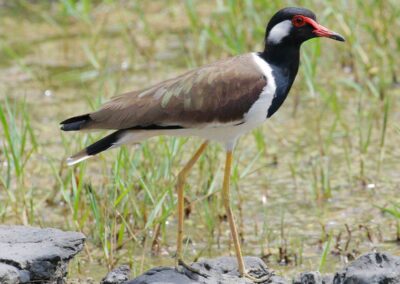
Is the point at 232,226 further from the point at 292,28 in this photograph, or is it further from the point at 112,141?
the point at 292,28

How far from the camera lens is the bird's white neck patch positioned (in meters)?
4.15

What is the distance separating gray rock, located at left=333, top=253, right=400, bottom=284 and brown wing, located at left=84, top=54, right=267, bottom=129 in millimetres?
711

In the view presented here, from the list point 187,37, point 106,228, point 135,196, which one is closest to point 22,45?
point 187,37

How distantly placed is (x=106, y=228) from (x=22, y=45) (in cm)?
342

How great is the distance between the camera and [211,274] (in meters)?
3.89

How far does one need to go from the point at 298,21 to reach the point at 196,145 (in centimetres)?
173

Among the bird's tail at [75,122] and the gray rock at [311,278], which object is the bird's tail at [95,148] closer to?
the bird's tail at [75,122]

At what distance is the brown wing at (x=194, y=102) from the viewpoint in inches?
158

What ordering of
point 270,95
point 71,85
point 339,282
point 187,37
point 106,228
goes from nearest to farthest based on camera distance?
point 339,282
point 270,95
point 106,228
point 71,85
point 187,37

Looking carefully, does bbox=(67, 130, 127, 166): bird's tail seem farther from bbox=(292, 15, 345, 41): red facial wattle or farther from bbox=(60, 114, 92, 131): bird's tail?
bbox=(292, 15, 345, 41): red facial wattle

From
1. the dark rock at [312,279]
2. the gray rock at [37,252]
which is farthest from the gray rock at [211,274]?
the gray rock at [37,252]

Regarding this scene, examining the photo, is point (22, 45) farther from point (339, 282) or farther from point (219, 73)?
point (339, 282)

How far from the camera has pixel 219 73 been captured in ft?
13.5

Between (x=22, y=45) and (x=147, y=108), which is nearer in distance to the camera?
(x=147, y=108)
